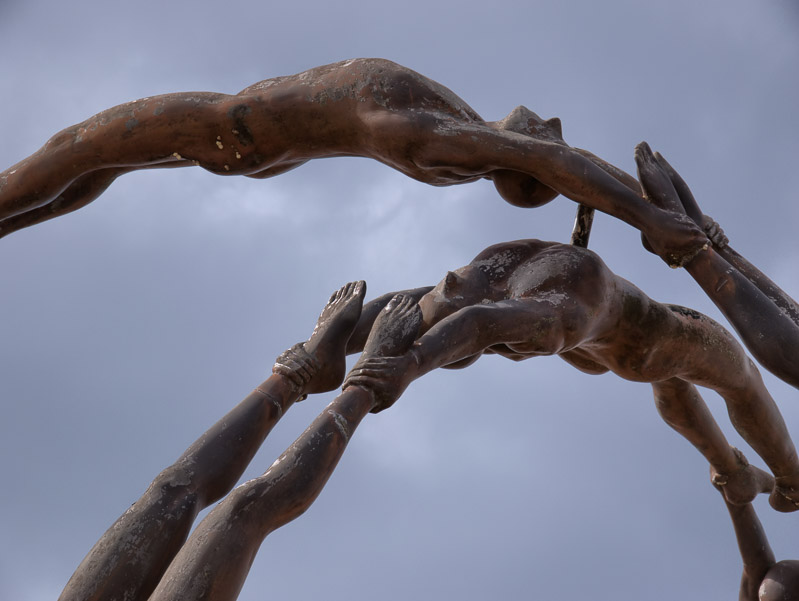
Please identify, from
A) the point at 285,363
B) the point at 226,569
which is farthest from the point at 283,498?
the point at 285,363

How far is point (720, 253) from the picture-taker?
764cm

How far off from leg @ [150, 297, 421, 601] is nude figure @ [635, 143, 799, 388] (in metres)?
1.83

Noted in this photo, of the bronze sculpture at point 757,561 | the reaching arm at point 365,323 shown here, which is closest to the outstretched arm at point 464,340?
the reaching arm at point 365,323

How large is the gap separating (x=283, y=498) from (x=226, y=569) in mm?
566

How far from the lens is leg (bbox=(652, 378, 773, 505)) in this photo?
866cm

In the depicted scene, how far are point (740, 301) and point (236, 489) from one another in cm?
345

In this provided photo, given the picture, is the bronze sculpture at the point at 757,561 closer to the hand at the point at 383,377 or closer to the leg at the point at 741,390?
the leg at the point at 741,390

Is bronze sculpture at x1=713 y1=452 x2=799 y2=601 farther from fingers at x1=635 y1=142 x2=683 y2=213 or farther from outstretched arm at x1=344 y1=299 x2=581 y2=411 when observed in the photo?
outstretched arm at x1=344 y1=299 x2=581 y2=411

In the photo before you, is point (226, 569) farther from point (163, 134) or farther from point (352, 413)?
point (163, 134)

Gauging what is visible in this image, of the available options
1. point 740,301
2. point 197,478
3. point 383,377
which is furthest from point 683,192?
point 197,478

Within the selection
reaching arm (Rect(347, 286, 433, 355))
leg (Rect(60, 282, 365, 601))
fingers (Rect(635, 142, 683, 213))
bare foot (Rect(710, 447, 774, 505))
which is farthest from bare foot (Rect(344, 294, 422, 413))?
bare foot (Rect(710, 447, 774, 505))

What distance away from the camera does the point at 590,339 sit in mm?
7543

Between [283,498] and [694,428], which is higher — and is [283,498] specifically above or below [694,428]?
below

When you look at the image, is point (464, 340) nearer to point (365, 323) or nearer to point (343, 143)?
point (365, 323)
